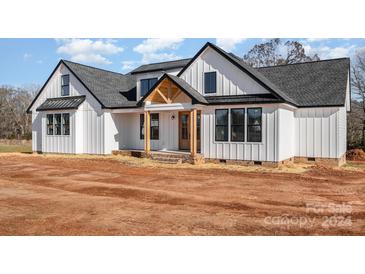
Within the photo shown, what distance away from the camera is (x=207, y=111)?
57.6 ft

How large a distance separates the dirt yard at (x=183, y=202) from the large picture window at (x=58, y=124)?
320 inches

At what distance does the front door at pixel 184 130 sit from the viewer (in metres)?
20.5

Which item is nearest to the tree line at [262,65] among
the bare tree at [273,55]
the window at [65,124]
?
the bare tree at [273,55]

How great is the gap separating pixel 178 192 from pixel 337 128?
11.1m

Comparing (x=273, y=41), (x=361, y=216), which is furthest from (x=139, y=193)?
(x=273, y=41)

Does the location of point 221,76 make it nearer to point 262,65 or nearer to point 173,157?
point 173,157

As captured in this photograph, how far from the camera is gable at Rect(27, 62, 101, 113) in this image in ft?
72.8

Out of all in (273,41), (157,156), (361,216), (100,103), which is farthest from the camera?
(273,41)

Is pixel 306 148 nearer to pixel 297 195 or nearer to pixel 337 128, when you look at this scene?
pixel 337 128

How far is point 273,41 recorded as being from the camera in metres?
43.3

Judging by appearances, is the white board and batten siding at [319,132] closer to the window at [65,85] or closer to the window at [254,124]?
the window at [254,124]

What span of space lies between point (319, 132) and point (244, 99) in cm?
482

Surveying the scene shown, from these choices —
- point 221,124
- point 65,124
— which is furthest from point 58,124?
point 221,124

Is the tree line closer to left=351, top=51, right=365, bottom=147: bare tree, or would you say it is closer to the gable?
left=351, top=51, right=365, bottom=147: bare tree
